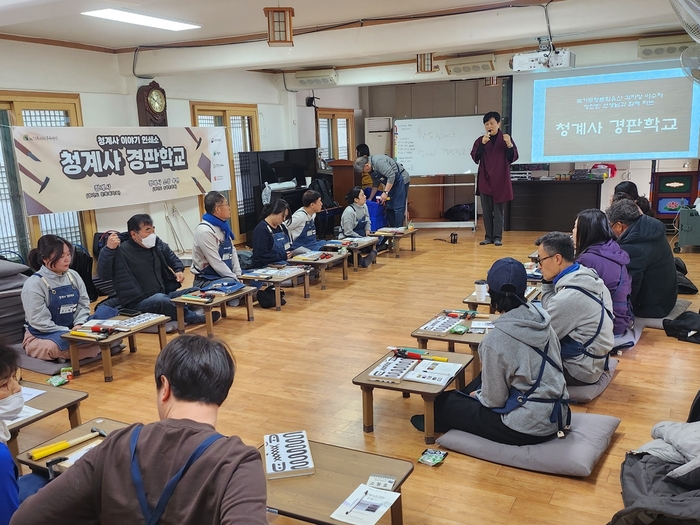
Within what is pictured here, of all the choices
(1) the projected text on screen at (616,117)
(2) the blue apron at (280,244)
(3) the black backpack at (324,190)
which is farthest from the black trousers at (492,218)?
(2) the blue apron at (280,244)

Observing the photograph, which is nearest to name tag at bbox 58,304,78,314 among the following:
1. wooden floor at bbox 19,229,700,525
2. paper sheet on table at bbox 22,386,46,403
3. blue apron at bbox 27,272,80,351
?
blue apron at bbox 27,272,80,351

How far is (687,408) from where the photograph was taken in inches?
140

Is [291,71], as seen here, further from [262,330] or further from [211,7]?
[262,330]

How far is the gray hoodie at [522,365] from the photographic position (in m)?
2.75

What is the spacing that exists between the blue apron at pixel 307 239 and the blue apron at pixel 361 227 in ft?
2.73

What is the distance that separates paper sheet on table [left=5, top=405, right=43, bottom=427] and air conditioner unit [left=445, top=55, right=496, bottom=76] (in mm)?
7823

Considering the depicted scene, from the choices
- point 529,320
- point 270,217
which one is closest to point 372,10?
point 270,217

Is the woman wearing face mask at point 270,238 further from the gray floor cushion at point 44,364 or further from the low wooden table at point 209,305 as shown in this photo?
→ the gray floor cushion at point 44,364

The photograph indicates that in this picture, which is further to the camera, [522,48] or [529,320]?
[522,48]

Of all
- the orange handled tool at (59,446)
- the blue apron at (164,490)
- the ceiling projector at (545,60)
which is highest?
the ceiling projector at (545,60)

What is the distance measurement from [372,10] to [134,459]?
5439 millimetres

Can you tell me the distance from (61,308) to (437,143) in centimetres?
745

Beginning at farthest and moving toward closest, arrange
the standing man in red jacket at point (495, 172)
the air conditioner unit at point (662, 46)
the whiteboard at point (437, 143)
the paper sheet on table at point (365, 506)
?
the whiteboard at point (437, 143)
the standing man in red jacket at point (495, 172)
the air conditioner unit at point (662, 46)
the paper sheet on table at point (365, 506)

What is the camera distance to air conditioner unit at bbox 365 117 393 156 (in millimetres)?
12219
